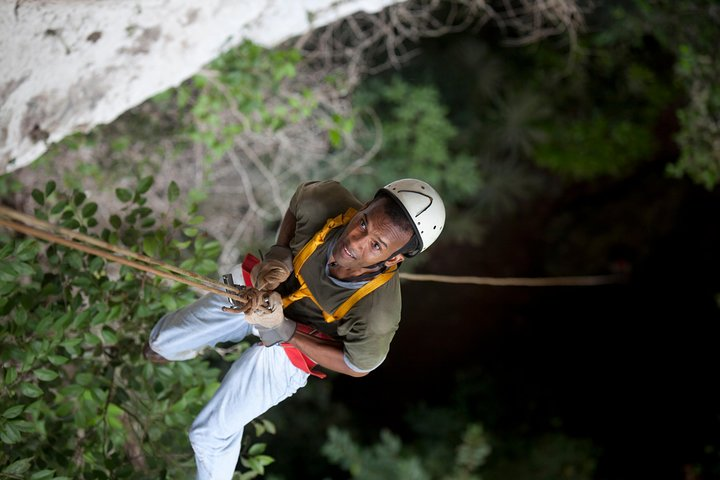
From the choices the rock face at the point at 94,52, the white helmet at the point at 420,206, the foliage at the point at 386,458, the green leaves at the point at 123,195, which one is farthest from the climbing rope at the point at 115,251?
the foliage at the point at 386,458

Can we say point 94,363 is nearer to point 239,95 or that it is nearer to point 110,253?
point 110,253

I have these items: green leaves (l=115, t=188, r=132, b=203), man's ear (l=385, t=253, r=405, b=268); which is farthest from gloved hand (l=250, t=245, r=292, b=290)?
green leaves (l=115, t=188, r=132, b=203)

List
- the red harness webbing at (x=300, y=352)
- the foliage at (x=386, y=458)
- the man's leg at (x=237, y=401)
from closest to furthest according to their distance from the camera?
the red harness webbing at (x=300, y=352) → the man's leg at (x=237, y=401) → the foliage at (x=386, y=458)

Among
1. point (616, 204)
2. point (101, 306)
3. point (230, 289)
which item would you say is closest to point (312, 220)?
point (230, 289)

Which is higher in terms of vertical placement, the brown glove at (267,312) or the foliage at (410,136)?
the brown glove at (267,312)

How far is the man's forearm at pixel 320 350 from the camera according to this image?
7.29 feet

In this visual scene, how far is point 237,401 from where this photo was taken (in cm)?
240

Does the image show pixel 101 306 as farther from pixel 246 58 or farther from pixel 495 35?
pixel 495 35

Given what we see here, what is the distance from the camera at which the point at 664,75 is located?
630 centimetres

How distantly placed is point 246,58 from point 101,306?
7.48 ft

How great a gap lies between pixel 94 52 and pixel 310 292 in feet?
6.14

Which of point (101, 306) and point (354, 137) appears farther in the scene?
point (354, 137)

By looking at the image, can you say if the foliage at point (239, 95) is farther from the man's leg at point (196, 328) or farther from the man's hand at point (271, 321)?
the man's hand at point (271, 321)

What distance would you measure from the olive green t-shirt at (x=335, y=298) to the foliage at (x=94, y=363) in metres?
0.63
